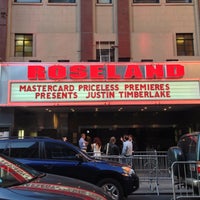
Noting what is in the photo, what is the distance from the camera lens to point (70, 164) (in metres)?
9.33

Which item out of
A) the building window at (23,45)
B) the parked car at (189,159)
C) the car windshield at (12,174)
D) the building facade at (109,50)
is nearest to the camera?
the car windshield at (12,174)

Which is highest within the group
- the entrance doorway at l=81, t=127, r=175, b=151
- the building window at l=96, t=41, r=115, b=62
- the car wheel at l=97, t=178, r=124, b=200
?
the building window at l=96, t=41, r=115, b=62

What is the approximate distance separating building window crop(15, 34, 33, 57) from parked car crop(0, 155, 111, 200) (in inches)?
620

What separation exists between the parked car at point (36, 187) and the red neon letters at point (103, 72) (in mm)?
12266

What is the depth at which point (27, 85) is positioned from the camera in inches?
684

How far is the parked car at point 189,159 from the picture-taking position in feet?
28.2

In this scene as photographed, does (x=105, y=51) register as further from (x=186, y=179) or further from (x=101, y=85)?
(x=186, y=179)

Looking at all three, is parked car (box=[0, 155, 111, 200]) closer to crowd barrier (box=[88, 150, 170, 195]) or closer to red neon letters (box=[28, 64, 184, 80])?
crowd barrier (box=[88, 150, 170, 195])

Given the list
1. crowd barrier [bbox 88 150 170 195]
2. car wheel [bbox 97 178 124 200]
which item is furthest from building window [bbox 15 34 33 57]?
car wheel [bbox 97 178 124 200]

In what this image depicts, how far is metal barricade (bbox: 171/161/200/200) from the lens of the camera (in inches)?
340

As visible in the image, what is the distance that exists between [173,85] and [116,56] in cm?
436

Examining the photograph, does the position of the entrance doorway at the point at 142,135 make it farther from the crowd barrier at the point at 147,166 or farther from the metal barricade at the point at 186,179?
the metal barricade at the point at 186,179

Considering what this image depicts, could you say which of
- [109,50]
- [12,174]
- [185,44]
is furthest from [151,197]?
[185,44]

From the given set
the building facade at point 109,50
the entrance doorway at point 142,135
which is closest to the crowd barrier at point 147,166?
the building facade at point 109,50
